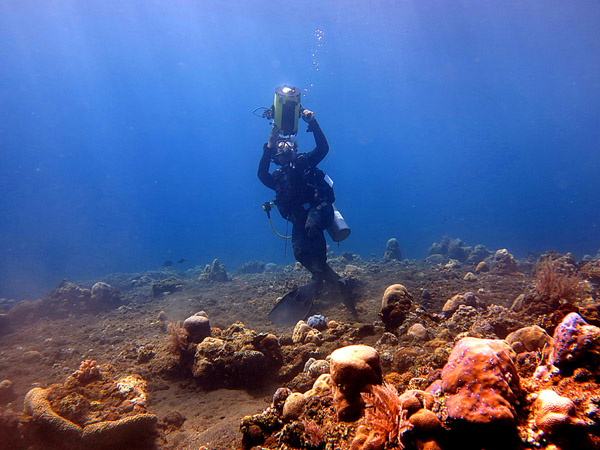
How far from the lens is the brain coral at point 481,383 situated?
164cm

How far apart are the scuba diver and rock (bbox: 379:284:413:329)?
7.22ft

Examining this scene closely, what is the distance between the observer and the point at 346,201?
572ft

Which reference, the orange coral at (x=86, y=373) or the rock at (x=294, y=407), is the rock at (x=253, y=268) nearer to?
the orange coral at (x=86, y=373)

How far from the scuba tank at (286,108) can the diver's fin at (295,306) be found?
6115 millimetres

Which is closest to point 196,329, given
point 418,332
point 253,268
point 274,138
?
point 418,332

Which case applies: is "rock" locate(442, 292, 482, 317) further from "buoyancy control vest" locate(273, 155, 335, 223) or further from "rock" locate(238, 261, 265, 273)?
"rock" locate(238, 261, 265, 273)

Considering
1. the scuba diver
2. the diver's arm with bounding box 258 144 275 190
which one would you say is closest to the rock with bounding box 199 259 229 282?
the diver's arm with bounding box 258 144 275 190

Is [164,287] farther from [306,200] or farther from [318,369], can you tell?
[318,369]

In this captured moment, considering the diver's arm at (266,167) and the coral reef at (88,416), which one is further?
the diver's arm at (266,167)

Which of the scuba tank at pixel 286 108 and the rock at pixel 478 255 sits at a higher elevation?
the scuba tank at pixel 286 108

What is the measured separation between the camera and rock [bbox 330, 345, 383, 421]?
2375 mm

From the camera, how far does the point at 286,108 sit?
10.1 metres

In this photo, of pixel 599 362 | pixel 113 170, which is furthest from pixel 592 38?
pixel 113 170

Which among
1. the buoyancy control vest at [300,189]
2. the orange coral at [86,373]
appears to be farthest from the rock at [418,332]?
the buoyancy control vest at [300,189]
